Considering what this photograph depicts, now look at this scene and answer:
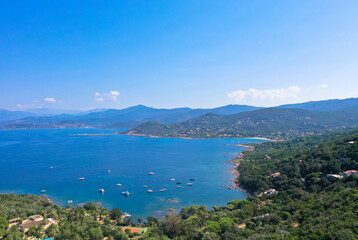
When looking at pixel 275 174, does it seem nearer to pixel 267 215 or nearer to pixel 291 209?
pixel 291 209

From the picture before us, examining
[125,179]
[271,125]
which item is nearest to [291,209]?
[125,179]

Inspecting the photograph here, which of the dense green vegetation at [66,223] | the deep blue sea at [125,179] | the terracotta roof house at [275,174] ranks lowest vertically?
the deep blue sea at [125,179]

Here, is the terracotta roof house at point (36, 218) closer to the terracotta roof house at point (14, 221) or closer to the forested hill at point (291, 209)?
the terracotta roof house at point (14, 221)

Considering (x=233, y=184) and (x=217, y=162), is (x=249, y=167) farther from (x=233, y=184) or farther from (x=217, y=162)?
(x=217, y=162)

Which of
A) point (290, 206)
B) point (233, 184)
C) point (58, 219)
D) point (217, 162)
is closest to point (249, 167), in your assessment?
point (233, 184)

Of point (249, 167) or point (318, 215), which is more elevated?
point (318, 215)

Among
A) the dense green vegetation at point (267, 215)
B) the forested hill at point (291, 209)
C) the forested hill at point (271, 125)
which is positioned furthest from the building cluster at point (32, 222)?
the forested hill at point (271, 125)

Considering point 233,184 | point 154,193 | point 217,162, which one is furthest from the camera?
point 217,162
